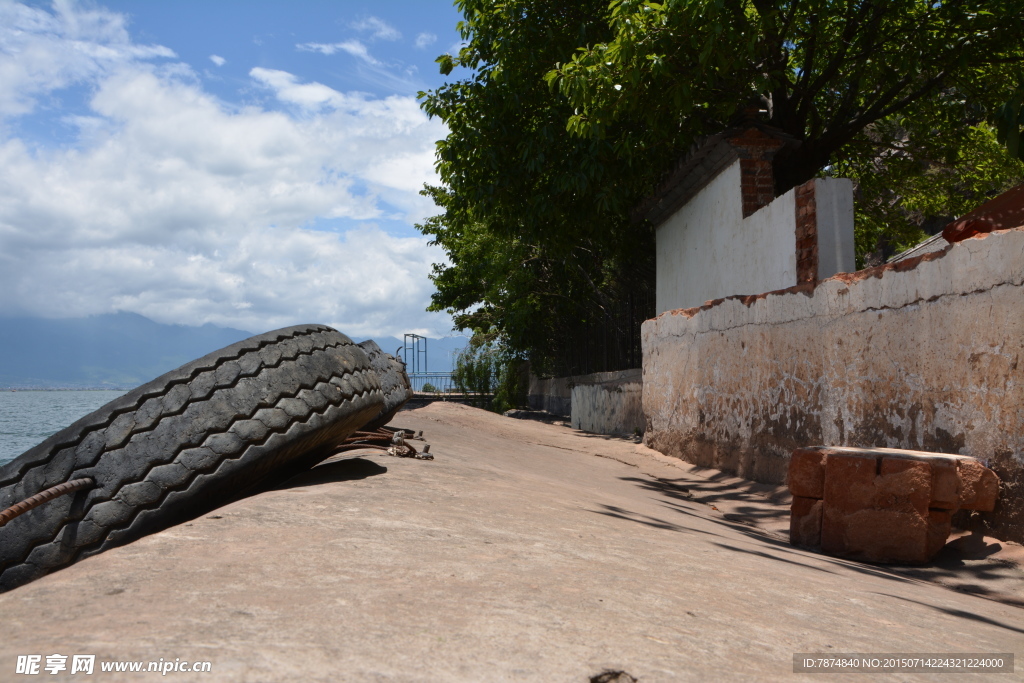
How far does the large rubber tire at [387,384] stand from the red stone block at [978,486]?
3026 mm

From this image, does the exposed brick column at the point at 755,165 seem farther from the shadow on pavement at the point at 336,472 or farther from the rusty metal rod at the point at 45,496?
the rusty metal rod at the point at 45,496

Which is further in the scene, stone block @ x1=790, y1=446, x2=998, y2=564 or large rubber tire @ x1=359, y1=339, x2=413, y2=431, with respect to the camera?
large rubber tire @ x1=359, y1=339, x2=413, y2=431

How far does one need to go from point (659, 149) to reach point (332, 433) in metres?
7.95

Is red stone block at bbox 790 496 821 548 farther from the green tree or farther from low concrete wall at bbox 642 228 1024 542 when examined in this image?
the green tree

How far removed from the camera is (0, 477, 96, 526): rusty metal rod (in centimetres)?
209

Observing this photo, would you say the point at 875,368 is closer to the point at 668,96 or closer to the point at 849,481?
the point at 849,481

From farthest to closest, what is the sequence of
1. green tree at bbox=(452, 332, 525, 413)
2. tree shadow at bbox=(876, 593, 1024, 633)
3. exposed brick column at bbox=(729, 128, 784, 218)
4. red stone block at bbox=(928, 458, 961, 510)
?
1. green tree at bbox=(452, 332, 525, 413)
2. exposed brick column at bbox=(729, 128, 784, 218)
3. red stone block at bbox=(928, 458, 961, 510)
4. tree shadow at bbox=(876, 593, 1024, 633)

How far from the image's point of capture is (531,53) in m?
9.15

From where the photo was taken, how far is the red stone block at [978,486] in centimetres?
332

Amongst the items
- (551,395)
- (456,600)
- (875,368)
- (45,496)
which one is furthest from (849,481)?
(551,395)

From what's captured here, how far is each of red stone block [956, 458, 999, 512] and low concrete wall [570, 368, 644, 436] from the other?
6.69m

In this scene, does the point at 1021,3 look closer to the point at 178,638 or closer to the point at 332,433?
the point at 332,433

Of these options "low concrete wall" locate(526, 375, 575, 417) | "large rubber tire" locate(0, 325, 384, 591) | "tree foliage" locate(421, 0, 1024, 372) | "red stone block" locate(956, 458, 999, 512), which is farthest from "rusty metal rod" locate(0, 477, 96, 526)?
"low concrete wall" locate(526, 375, 575, 417)

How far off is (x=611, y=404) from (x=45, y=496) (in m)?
9.54
